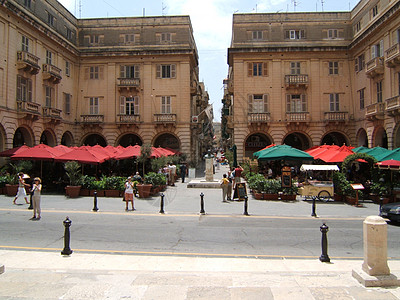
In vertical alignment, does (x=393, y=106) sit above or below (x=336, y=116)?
below

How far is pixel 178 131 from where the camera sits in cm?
3588

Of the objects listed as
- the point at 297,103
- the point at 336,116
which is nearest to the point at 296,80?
the point at 297,103

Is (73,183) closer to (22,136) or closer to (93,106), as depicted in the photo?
(22,136)

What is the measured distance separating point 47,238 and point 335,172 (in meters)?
15.2

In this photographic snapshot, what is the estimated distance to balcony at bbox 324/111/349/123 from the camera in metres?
33.8

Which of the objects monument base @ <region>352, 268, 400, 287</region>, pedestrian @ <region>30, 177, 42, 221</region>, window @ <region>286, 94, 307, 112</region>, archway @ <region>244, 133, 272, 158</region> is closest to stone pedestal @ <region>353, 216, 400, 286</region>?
monument base @ <region>352, 268, 400, 287</region>

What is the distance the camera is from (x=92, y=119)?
35562 millimetres

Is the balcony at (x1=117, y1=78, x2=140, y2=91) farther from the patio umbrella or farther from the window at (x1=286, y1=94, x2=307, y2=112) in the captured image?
the patio umbrella

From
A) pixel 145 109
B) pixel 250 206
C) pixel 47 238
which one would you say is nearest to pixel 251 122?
pixel 145 109

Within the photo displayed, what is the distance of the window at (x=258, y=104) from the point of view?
34.8 metres

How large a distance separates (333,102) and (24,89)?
3055 cm

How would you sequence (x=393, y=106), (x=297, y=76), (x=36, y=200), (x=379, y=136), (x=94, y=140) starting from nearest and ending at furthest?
(x=36, y=200) < (x=393, y=106) < (x=379, y=136) < (x=297, y=76) < (x=94, y=140)

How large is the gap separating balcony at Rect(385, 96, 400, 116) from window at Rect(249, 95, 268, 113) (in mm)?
11783

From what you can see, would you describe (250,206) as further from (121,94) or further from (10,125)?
(121,94)
